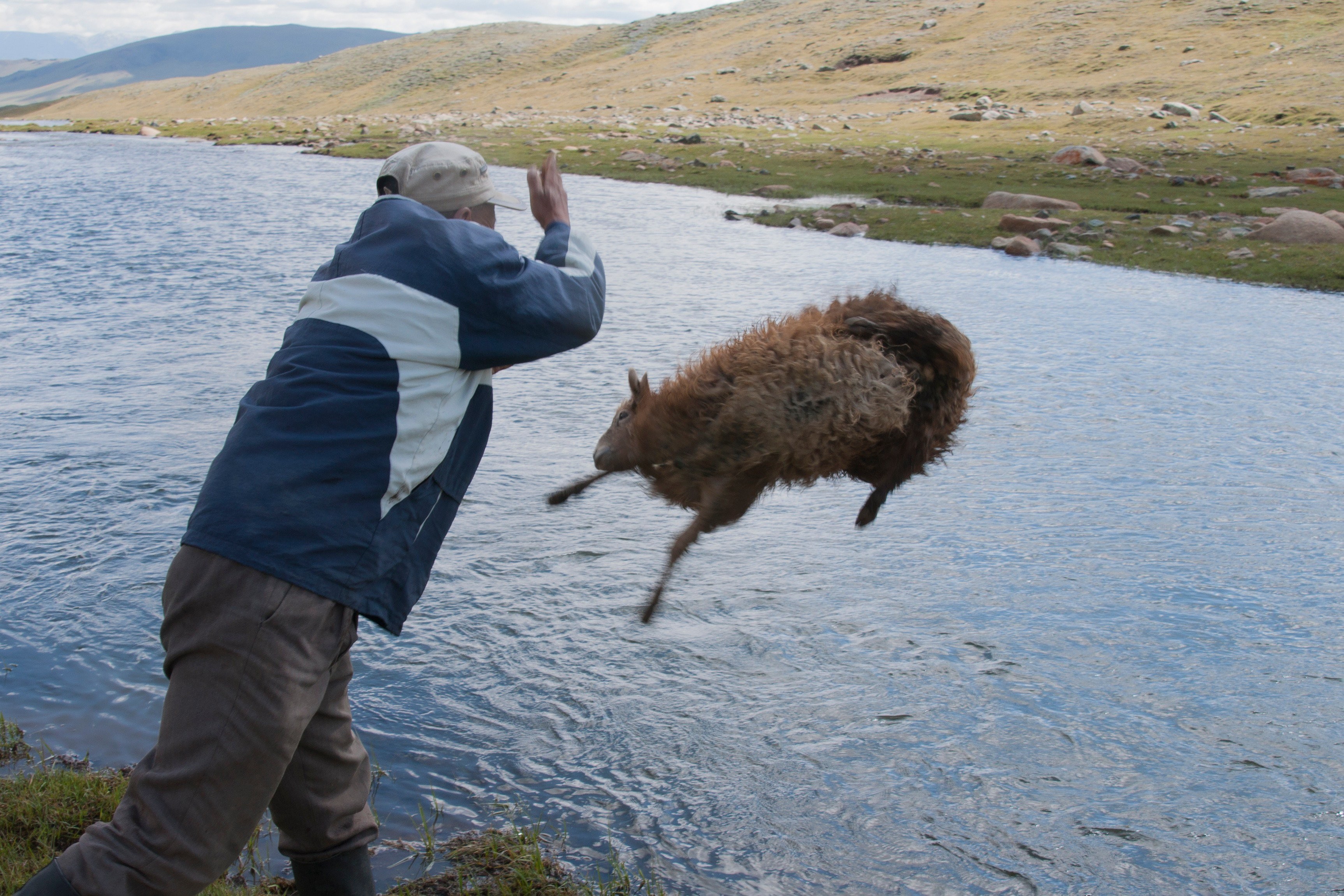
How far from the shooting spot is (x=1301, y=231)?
17797mm

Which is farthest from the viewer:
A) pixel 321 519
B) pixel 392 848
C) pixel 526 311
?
pixel 392 848

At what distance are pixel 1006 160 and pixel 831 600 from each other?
29223 mm

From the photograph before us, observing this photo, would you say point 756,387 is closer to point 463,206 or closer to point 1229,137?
point 463,206

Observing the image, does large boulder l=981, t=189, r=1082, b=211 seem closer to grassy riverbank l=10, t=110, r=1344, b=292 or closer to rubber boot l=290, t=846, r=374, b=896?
grassy riverbank l=10, t=110, r=1344, b=292

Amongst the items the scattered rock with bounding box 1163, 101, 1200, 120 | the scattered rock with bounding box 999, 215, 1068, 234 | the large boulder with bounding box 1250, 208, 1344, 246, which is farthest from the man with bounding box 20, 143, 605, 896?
the scattered rock with bounding box 1163, 101, 1200, 120

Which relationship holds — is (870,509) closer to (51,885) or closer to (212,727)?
(212,727)

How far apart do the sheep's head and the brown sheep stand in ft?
0.05

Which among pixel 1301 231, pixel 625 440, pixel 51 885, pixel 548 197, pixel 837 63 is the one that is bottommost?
pixel 1301 231

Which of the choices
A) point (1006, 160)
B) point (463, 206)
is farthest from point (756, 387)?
point (1006, 160)

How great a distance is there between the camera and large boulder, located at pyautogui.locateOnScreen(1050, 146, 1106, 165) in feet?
95.5

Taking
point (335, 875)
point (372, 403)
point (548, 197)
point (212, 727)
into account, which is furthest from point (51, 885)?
point (548, 197)

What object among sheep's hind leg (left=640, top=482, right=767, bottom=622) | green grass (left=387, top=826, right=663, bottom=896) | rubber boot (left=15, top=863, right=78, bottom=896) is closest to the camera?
rubber boot (left=15, top=863, right=78, bottom=896)

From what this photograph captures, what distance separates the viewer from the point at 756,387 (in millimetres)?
3047

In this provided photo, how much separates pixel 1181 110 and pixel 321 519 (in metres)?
49.7
